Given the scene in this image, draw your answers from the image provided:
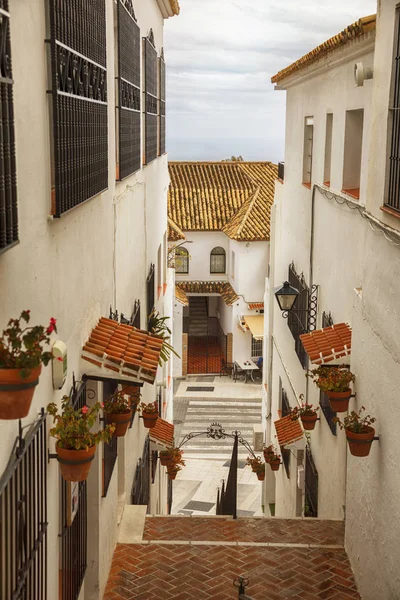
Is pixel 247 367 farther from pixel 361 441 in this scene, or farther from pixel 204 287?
pixel 361 441

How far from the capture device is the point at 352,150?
11.6m

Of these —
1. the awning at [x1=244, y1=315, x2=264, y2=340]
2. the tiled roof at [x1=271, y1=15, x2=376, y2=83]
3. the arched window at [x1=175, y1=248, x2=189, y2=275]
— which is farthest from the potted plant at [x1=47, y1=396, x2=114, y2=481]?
the arched window at [x1=175, y1=248, x2=189, y2=275]

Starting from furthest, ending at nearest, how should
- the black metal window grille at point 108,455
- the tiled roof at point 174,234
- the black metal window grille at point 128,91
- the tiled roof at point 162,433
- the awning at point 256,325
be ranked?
1. the tiled roof at point 174,234
2. the awning at point 256,325
3. the tiled roof at point 162,433
4. the black metal window grille at point 128,91
5. the black metal window grille at point 108,455

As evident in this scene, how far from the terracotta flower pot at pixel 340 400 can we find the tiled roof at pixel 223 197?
27.3 meters

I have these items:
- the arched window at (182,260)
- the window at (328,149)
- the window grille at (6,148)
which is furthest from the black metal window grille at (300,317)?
the arched window at (182,260)

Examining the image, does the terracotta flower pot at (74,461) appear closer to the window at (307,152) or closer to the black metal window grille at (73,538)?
the black metal window grille at (73,538)

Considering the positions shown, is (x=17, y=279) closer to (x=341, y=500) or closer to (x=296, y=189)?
(x=341, y=500)

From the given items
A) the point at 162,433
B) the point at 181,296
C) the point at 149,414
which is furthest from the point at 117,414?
the point at 181,296

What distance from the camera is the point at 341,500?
1116 cm

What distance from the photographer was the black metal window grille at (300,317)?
14531 mm

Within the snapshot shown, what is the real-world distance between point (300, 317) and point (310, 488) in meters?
3.21

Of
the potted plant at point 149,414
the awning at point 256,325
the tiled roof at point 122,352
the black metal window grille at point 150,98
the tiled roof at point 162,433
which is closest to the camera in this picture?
the tiled roof at point 122,352

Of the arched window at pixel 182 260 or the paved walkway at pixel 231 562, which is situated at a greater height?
the paved walkway at pixel 231 562

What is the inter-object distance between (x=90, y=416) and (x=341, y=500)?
620cm
